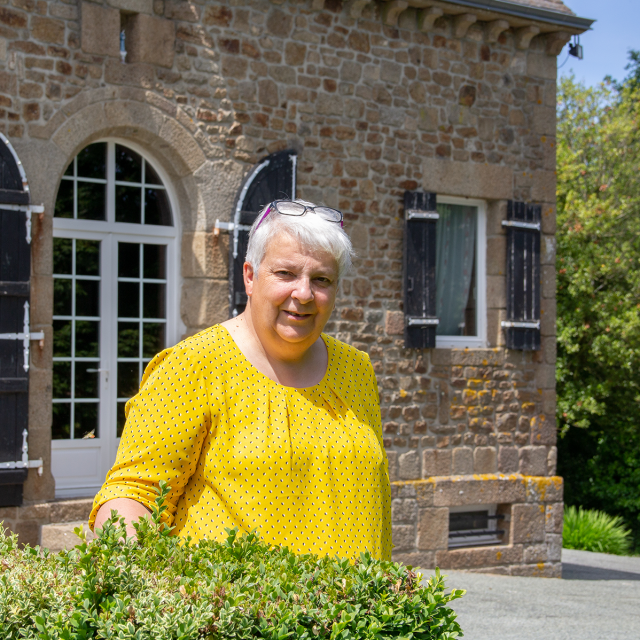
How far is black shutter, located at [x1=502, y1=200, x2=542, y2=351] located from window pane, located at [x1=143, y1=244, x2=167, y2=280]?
343cm

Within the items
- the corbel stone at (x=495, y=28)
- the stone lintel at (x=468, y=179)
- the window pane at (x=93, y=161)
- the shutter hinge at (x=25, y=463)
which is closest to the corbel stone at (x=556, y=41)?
the corbel stone at (x=495, y=28)

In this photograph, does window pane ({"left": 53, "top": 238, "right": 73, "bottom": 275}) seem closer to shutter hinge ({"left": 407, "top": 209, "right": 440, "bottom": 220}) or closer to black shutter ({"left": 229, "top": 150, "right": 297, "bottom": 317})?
black shutter ({"left": 229, "top": 150, "right": 297, "bottom": 317})

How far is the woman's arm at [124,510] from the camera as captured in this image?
2.08 metres

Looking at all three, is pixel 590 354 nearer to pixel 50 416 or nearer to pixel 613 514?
pixel 613 514

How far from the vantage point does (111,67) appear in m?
6.41

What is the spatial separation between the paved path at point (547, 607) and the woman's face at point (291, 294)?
4140 mm

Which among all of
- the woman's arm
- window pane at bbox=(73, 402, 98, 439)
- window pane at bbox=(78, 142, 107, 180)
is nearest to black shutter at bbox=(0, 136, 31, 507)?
window pane at bbox=(73, 402, 98, 439)

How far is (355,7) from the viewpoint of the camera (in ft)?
24.8

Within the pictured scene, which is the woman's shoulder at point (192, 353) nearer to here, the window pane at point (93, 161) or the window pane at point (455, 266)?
the window pane at point (93, 161)

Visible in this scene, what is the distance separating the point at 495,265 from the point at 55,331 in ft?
13.9

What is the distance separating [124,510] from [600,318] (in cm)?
1258

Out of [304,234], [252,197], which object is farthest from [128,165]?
[304,234]

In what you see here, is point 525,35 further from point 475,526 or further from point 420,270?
point 475,526

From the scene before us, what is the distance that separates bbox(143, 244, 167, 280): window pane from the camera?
6887mm
